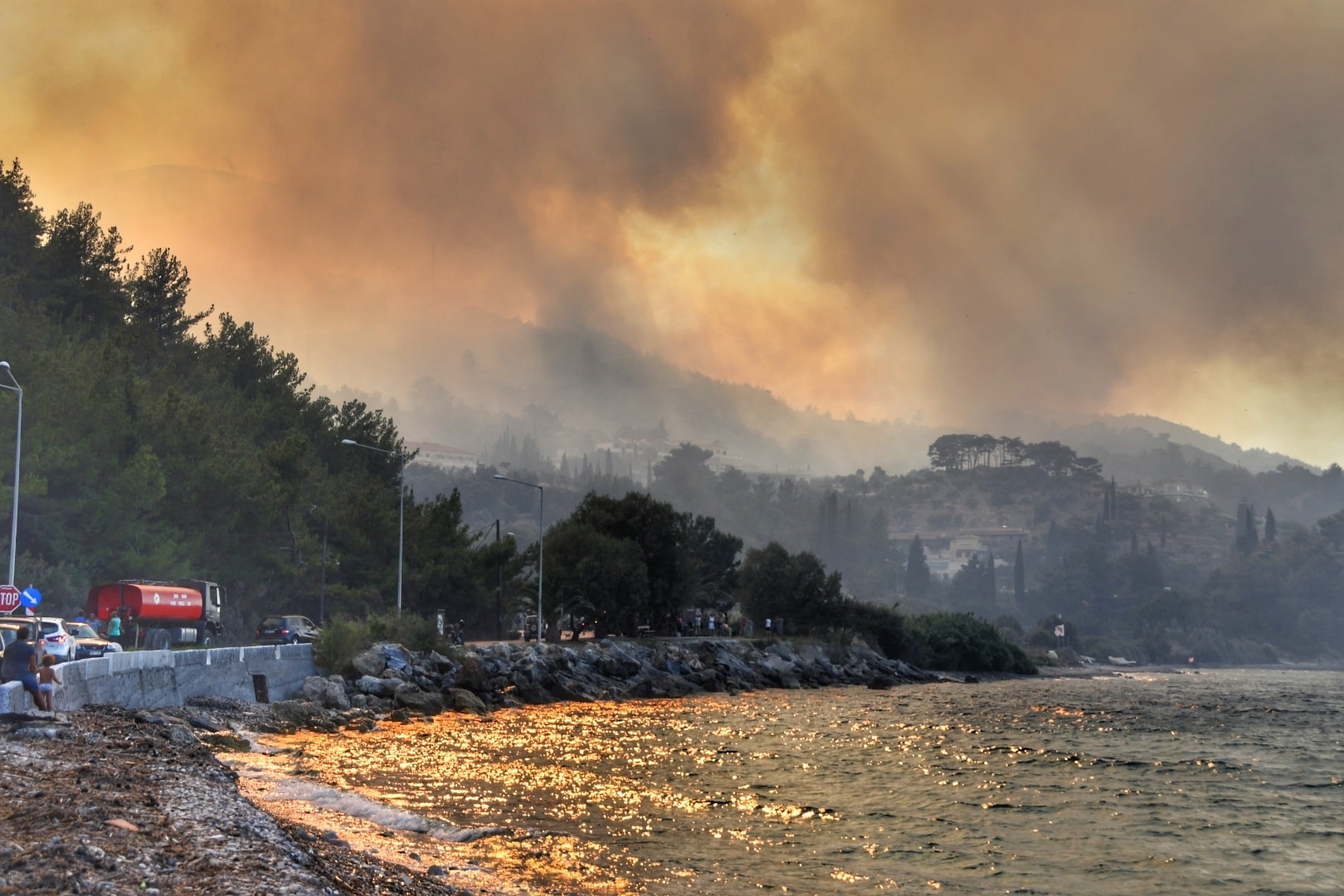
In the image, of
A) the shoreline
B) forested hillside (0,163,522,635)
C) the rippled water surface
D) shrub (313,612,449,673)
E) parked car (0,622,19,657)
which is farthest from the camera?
forested hillside (0,163,522,635)

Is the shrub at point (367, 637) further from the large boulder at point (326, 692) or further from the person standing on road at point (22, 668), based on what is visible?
the person standing on road at point (22, 668)

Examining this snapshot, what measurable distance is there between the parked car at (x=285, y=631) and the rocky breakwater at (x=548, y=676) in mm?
6534

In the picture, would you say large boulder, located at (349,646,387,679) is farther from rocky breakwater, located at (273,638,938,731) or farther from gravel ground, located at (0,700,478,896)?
gravel ground, located at (0,700,478,896)

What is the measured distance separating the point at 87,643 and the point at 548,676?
24.2m

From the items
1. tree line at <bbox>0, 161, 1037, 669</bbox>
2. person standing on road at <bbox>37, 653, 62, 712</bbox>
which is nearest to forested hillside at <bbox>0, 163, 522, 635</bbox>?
tree line at <bbox>0, 161, 1037, 669</bbox>

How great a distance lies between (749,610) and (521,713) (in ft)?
223

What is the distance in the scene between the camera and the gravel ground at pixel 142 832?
10789mm

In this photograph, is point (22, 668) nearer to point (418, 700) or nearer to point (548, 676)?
point (418, 700)

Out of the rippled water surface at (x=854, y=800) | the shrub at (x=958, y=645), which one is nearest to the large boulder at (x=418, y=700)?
the rippled water surface at (x=854, y=800)

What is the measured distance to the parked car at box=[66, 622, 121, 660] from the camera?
3619cm

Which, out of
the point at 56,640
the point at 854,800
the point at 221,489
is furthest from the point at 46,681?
the point at 221,489

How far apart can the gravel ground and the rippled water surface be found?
386 centimetres

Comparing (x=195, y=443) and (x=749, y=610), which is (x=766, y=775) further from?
(x=749, y=610)

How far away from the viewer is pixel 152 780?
1709 centimetres
